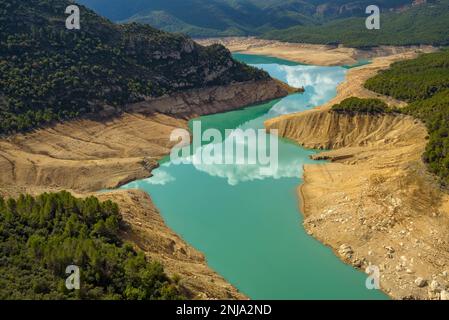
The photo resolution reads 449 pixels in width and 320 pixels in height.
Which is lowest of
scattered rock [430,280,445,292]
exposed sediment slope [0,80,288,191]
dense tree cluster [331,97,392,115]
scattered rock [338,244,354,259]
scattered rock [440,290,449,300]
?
scattered rock [440,290,449,300]

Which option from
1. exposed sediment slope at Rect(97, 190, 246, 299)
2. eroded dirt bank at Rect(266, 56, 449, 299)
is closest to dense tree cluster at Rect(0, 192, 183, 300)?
exposed sediment slope at Rect(97, 190, 246, 299)

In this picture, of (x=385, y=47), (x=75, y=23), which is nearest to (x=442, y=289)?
(x=75, y=23)

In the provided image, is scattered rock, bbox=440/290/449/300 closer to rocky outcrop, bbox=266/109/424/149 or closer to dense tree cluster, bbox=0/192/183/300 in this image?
dense tree cluster, bbox=0/192/183/300

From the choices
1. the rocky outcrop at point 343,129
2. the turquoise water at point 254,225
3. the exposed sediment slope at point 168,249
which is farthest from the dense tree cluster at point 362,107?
the exposed sediment slope at point 168,249

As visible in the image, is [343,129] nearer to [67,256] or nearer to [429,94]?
[429,94]

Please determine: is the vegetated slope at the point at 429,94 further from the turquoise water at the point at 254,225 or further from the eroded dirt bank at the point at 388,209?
the turquoise water at the point at 254,225

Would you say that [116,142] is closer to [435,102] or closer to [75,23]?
[75,23]
